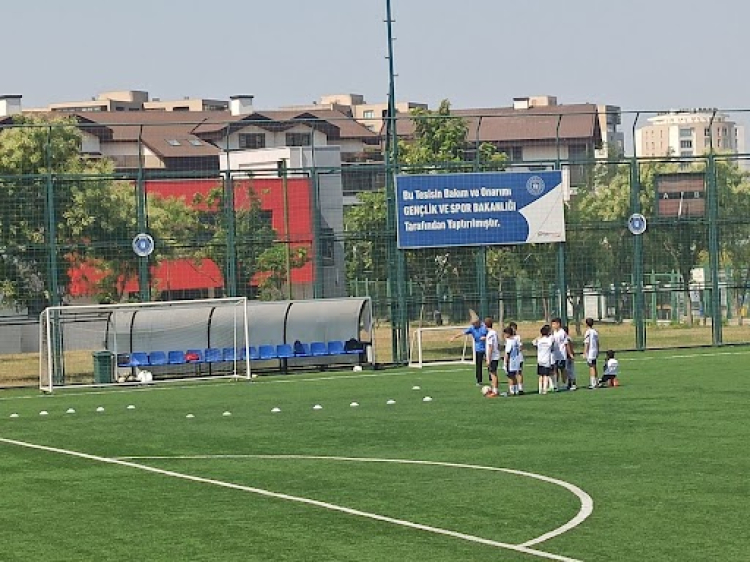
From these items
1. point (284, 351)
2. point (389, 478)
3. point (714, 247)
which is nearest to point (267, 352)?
point (284, 351)

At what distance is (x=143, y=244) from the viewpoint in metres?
43.8

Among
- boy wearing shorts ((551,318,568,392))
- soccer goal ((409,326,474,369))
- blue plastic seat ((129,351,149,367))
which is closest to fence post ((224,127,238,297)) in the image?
blue plastic seat ((129,351,149,367))

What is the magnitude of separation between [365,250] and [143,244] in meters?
6.99

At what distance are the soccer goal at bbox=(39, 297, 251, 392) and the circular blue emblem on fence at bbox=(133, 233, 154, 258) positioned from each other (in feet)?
5.09

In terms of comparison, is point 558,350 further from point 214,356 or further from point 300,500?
point 300,500

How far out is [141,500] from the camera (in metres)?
17.8

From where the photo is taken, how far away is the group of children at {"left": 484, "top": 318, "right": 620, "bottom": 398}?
3134 cm

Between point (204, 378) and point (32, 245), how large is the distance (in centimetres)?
649

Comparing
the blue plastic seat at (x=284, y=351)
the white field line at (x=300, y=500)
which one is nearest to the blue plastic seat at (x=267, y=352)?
the blue plastic seat at (x=284, y=351)

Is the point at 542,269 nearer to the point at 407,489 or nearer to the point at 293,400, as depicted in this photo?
the point at 293,400

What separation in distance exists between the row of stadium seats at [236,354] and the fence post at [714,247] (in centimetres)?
1148

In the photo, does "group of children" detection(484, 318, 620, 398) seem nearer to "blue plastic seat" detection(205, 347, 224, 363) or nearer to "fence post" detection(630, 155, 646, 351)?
"blue plastic seat" detection(205, 347, 224, 363)

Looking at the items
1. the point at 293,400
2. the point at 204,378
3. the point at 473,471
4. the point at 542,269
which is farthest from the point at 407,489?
the point at 542,269

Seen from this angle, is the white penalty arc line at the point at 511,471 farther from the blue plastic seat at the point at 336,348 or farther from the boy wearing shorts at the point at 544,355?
the blue plastic seat at the point at 336,348
